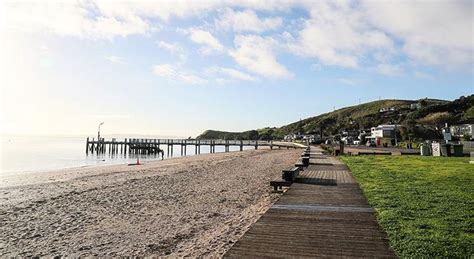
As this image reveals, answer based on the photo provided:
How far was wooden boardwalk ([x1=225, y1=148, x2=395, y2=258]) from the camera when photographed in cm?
442

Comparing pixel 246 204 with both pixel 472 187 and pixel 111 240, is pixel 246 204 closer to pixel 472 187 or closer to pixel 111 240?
pixel 111 240

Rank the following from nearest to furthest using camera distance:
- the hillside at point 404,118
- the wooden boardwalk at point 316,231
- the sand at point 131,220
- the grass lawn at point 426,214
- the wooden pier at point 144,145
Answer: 1. the wooden boardwalk at point 316,231
2. the grass lawn at point 426,214
3. the sand at point 131,220
4. the wooden pier at point 144,145
5. the hillside at point 404,118

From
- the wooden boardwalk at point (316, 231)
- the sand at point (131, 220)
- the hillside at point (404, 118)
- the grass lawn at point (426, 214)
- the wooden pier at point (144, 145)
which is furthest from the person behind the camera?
the hillside at point (404, 118)

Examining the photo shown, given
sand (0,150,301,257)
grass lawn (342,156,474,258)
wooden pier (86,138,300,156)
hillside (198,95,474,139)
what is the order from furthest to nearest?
hillside (198,95,474,139) → wooden pier (86,138,300,156) → sand (0,150,301,257) → grass lawn (342,156,474,258)

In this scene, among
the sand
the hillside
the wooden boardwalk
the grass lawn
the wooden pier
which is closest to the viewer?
the wooden boardwalk

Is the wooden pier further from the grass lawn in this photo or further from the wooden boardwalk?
the wooden boardwalk

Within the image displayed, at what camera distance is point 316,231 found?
534 cm

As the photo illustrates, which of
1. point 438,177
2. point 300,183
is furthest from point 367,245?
point 438,177

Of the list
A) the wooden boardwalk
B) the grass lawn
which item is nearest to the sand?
the wooden boardwalk

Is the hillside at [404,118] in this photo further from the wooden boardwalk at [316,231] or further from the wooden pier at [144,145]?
the wooden boardwalk at [316,231]

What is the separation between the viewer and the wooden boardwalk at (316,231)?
4.42m

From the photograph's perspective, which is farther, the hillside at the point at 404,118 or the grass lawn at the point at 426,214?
the hillside at the point at 404,118

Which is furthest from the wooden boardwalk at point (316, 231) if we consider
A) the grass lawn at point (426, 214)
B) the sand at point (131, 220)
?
the sand at point (131, 220)

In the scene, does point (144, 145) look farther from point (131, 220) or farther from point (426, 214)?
point (426, 214)
